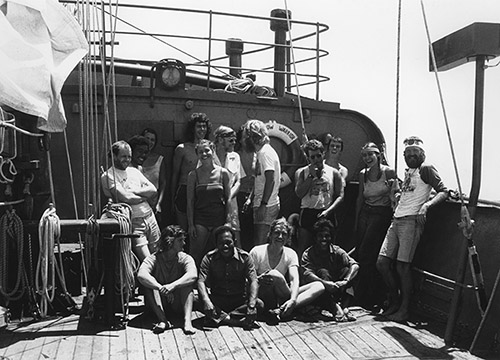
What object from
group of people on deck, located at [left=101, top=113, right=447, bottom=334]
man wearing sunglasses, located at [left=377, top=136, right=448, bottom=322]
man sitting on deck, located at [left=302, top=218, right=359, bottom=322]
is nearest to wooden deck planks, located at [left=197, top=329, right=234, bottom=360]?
group of people on deck, located at [left=101, top=113, right=447, bottom=334]

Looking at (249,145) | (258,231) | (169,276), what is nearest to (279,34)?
(249,145)

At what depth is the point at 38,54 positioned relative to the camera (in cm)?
570

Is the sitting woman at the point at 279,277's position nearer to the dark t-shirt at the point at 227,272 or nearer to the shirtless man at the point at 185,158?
the dark t-shirt at the point at 227,272

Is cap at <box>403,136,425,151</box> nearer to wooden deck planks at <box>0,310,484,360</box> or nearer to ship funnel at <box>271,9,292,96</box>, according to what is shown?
wooden deck planks at <box>0,310,484,360</box>

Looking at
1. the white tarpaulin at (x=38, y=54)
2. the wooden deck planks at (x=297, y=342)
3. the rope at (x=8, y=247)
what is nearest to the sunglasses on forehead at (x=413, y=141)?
the wooden deck planks at (x=297, y=342)

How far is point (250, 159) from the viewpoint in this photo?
7.41 metres

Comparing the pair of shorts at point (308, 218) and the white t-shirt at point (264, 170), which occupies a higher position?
the white t-shirt at point (264, 170)

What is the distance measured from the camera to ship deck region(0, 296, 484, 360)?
541cm

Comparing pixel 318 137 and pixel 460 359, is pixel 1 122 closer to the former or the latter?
pixel 460 359

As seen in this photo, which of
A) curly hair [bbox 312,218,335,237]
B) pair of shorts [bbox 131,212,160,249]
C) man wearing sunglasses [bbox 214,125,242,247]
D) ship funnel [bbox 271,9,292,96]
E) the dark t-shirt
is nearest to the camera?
the dark t-shirt

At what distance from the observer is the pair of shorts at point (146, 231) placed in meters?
6.61

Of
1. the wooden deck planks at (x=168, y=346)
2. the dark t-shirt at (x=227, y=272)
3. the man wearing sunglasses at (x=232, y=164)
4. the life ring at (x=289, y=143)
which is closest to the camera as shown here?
the wooden deck planks at (x=168, y=346)

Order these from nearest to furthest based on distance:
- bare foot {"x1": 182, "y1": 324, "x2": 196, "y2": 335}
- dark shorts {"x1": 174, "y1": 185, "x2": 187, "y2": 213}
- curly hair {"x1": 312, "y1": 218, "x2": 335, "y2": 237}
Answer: bare foot {"x1": 182, "y1": 324, "x2": 196, "y2": 335} → curly hair {"x1": 312, "y1": 218, "x2": 335, "y2": 237} → dark shorts {"x1": 174, "y1": 185, "x2": 187, "y2": 213}

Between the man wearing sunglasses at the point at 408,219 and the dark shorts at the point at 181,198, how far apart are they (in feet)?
6.84
